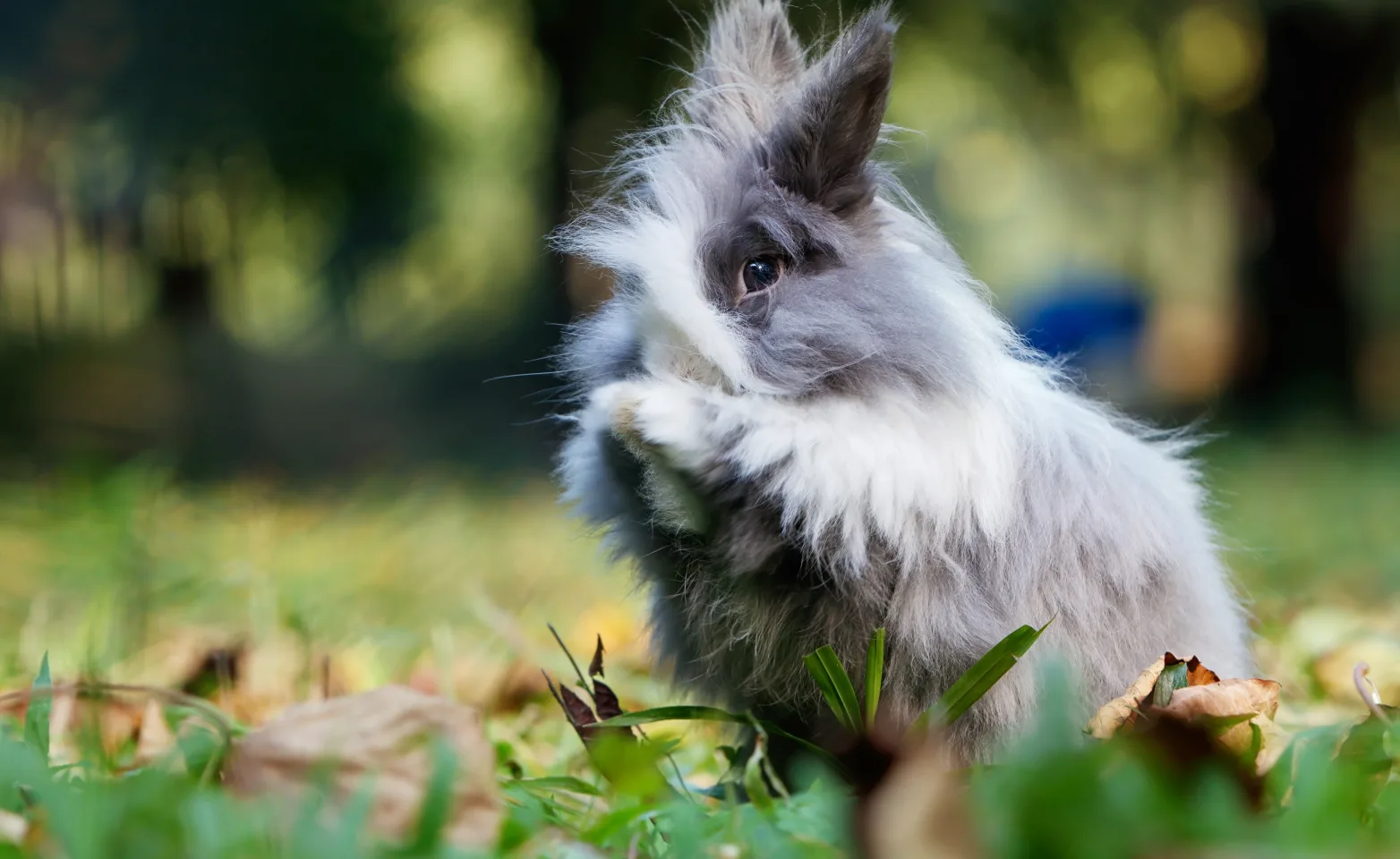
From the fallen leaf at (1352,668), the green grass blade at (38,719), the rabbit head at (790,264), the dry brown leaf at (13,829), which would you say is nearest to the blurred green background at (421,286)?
the fallen leaf at (1352,668)

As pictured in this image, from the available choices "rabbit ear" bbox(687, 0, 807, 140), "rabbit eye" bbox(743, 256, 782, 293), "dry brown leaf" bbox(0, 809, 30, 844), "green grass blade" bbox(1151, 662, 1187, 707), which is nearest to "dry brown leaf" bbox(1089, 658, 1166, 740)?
"green grass blade" bbox(1151, 662, 1187, 707)

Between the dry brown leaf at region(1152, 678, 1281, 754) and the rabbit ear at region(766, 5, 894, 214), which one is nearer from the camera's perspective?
the dry brown leaf at region(1152, 678, 1281, 754)

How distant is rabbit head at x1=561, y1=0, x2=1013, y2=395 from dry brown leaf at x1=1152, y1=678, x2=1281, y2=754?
1.84 feet

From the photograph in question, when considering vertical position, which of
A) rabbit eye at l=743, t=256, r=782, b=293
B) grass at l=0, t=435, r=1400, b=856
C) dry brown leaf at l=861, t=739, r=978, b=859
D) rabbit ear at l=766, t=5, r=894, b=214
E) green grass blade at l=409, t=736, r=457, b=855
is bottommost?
grass at l=0, t=435, r=1400, b=856

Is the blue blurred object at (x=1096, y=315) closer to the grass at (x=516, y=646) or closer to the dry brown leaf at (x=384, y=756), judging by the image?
the grass at (x=516, y=646)

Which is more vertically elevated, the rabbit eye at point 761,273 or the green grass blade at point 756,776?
the rabbit eye at point 761,273

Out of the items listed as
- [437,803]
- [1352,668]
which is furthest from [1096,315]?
[437,803]

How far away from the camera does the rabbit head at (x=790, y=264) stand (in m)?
1.88

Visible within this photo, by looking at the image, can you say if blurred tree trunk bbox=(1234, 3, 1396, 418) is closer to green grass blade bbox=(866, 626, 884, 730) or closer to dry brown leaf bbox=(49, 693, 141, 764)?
green grass blade bbox=(866, 626, 884, 730)

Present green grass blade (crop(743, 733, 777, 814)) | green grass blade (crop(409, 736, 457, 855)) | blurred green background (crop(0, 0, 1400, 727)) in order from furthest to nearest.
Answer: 1. blurred green background (crop(0, 0, 1400, 727))
2. green grass blade (crop(743, 733, 777, 814))
3. green grass blade (crop(409, 736, 457, 855))

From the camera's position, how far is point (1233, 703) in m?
1.67

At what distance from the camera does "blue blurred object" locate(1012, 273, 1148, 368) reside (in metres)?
12.5

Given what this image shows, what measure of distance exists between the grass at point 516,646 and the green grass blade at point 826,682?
0.10ft

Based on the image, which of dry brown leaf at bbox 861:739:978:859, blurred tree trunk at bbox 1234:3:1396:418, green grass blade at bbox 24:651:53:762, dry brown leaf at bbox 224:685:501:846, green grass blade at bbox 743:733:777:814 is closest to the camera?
dry brown leaf at bbox 861:739:978:859
